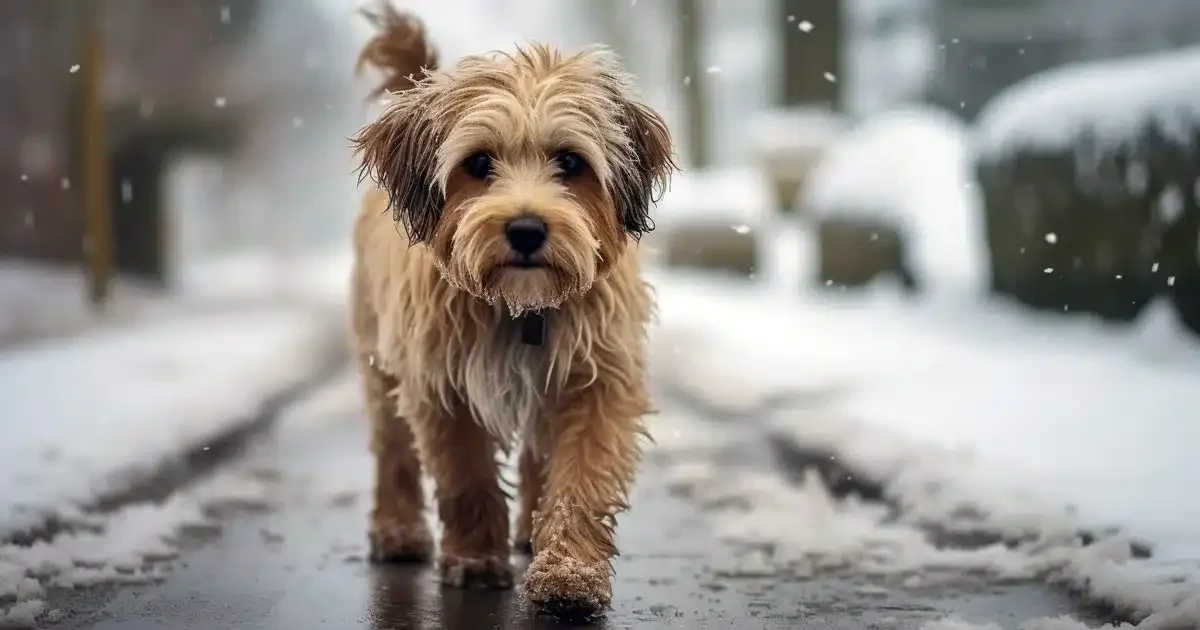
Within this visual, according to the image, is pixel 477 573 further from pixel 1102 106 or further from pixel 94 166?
pixel 94 166

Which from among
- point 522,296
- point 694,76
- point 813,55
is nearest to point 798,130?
point 813,55

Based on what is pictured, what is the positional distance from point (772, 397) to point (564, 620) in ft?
17.3

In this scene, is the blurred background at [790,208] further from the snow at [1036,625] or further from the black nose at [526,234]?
the snow at [1036,625]

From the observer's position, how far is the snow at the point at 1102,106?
801cm

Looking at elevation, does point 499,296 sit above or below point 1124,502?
above

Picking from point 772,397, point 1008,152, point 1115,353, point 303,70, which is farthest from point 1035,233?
point 303,70

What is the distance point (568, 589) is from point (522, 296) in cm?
82

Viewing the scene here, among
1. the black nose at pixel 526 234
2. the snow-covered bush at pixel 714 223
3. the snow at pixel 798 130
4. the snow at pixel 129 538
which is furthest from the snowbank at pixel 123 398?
the snow at pixel 798 130

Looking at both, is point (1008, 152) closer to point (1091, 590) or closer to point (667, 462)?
point (667, 462)

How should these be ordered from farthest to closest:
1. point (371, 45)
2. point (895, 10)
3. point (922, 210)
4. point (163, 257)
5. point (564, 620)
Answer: point (895, 10) < point (163, 257) < point (922, 210) < point (371, 45) < point (564, 620)

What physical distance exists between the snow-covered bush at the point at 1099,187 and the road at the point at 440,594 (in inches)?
158

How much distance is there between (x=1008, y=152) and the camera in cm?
1039

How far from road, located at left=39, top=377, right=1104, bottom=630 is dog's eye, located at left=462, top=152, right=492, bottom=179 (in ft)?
4.15

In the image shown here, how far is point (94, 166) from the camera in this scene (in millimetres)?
11945
